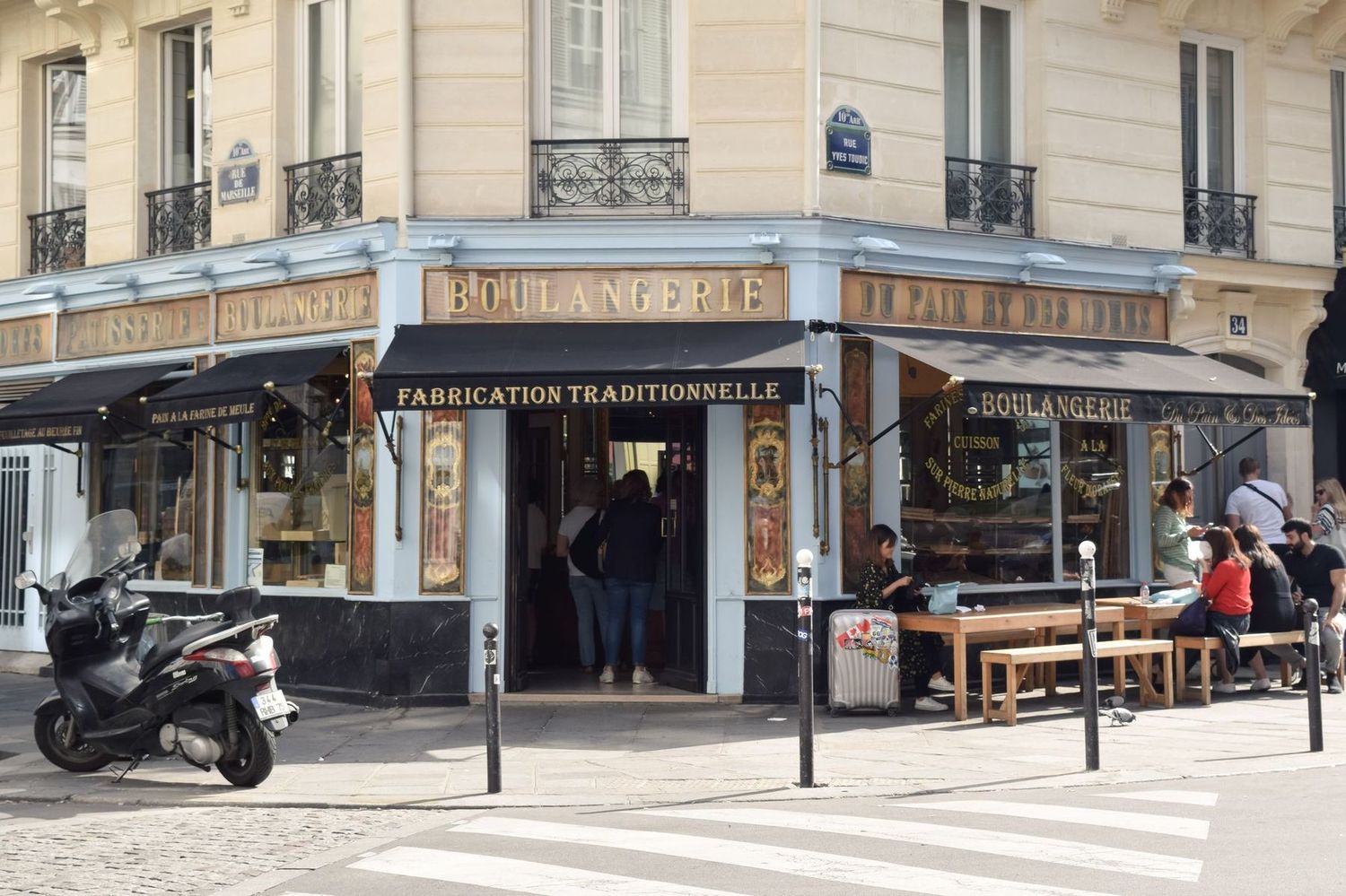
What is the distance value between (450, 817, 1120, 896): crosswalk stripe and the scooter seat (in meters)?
2.15

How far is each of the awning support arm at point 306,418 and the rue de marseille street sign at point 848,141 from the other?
15.1ft

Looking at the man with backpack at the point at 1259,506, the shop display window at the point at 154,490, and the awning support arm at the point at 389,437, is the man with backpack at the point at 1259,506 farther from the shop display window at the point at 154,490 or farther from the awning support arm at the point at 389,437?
the shop display window at the point at 154,490

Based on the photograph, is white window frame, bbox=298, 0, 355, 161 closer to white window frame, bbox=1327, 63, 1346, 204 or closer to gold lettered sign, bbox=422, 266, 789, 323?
gold lettered sign, bbox=422, 266, 789, 323

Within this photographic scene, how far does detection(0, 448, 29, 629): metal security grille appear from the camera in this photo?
639 inches

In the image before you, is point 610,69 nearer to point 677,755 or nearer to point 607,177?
point 607,177

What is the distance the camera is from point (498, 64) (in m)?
12.4

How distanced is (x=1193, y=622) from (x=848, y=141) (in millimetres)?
4683

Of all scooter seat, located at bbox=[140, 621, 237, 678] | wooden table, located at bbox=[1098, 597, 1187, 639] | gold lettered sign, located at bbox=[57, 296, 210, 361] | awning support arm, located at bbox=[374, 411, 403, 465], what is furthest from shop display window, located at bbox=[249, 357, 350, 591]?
wooden table, located at bbox=[1098, 597, 1187, 639]

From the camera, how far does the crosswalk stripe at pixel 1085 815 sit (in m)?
7.38

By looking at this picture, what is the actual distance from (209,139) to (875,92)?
6.15 metres

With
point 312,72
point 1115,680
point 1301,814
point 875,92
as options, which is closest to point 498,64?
point 312,72

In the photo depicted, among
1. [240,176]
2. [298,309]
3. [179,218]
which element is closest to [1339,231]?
[298,309]

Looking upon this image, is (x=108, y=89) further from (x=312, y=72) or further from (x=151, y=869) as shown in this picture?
(x=151, y=869)

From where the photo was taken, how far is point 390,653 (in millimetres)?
12273
